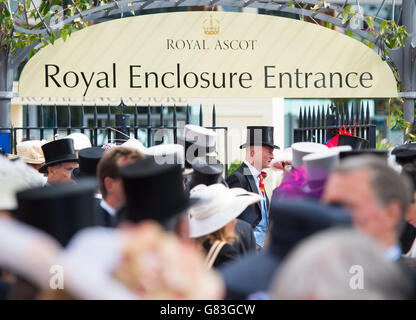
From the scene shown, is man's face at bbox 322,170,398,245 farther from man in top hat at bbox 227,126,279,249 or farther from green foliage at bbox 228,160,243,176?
green foliage at bbox 228,160,243,176

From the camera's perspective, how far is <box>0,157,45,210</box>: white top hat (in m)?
2.06

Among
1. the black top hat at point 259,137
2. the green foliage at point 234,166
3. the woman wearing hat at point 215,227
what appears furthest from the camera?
the green foliage at point 234,166

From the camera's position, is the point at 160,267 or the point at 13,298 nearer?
the point at 160,267

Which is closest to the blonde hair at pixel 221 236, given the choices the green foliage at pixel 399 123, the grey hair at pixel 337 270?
the grey hair at pixel 337 270

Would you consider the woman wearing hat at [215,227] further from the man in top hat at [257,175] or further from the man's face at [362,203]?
the man in top hat at [257,175]

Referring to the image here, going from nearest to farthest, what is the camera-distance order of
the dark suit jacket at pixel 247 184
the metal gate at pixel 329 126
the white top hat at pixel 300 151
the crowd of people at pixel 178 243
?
the crowd of people at pixel 178 243
the white top hat at pixel 300 151
the dark suit jacket at pixel 247 184
the metal gate at pixel 329 126

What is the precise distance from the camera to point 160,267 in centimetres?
143

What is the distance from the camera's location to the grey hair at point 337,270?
4.82 ft

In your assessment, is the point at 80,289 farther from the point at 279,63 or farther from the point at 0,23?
the point at 279,63

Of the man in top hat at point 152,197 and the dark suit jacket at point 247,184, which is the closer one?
the man in top hat at point 152,197

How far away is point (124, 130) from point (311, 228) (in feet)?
14.4

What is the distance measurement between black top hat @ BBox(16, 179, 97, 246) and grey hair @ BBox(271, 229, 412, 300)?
568 mm

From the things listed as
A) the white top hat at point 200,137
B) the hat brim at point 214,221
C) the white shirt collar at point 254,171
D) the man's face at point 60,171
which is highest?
the white top hat at point 200,137
